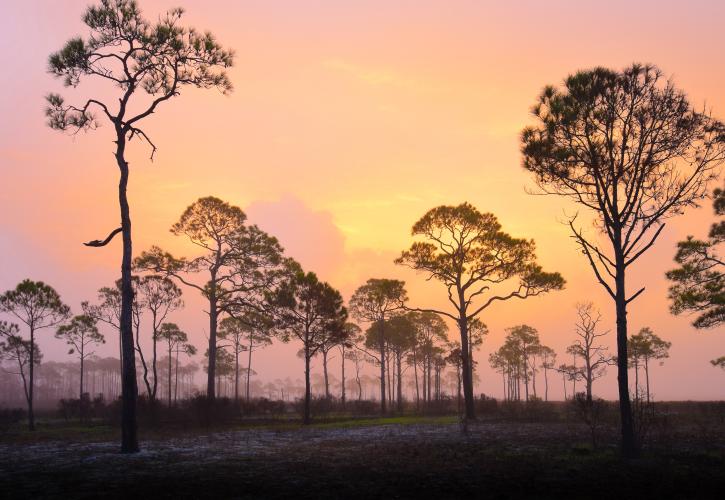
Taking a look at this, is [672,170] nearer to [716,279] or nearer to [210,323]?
[716,279]

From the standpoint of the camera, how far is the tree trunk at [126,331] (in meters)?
18.3

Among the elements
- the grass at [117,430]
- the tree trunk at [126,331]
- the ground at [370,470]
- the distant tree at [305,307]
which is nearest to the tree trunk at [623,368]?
the ground at [370,470]

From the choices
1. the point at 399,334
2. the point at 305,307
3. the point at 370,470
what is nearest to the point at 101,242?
the point at 370,470

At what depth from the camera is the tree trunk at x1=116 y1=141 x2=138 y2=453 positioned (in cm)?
1834

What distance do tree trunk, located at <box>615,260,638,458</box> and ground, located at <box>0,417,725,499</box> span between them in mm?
673

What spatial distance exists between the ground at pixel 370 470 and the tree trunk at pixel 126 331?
91cm

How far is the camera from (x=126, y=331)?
19609 mm

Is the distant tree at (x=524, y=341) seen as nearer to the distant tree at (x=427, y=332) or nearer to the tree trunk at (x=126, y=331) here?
the distant tree at (x=427, y=332)

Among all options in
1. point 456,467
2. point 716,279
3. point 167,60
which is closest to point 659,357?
point 716,279

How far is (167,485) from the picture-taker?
11602 mm

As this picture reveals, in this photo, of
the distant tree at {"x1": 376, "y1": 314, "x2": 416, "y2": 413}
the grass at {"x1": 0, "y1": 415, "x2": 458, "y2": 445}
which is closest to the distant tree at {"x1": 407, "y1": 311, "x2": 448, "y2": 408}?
the distant tree at {"x1": 376, "y1": 314, "x2": 416, "y2": 413}

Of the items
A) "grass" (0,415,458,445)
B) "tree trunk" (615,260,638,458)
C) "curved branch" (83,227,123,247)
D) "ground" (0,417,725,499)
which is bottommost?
"grass" (0,415,458,445)

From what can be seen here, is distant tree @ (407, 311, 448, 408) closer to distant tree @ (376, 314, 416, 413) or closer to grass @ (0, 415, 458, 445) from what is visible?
distant tree @ (376, 314, 416, 413)

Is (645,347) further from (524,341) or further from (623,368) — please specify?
(623,368)
